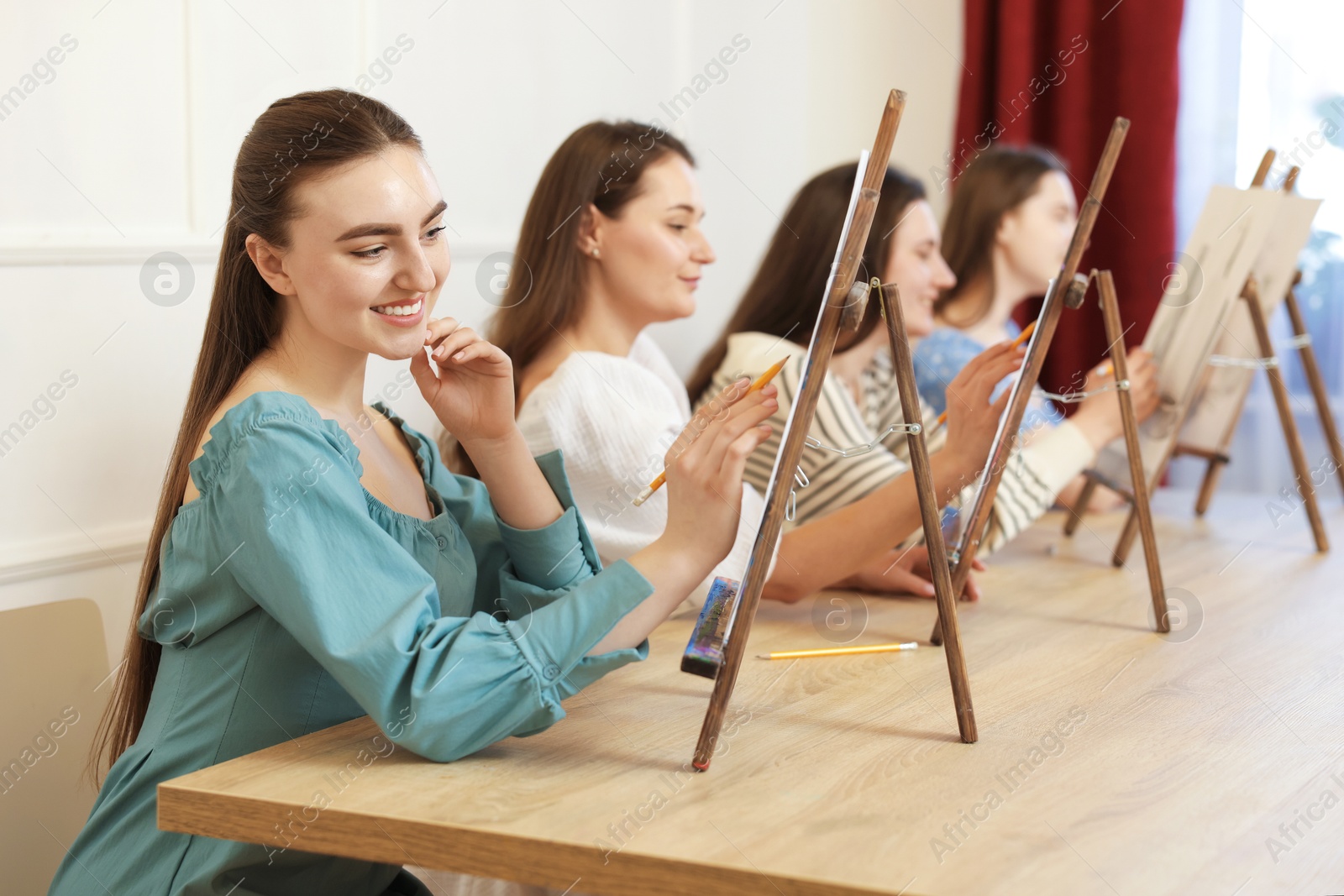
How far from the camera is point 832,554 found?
5.05ft

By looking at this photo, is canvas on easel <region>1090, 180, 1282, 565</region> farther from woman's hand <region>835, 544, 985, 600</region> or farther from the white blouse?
the white blouse

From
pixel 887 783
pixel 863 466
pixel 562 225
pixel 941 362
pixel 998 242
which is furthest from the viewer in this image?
pixel 998 242

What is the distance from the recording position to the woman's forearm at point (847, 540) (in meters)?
1.50

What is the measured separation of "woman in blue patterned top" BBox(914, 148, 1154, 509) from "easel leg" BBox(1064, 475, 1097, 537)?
32 cm

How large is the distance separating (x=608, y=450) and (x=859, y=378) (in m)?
0.77

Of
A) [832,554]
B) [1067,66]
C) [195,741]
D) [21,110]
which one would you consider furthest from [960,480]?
[1067,66]

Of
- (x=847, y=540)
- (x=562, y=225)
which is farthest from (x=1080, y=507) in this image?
(x=562, y=225)

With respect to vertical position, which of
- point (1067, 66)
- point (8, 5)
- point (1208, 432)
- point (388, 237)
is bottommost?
point (1208, 432)

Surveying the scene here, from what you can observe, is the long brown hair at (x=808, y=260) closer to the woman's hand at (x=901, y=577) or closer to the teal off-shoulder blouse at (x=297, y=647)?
the woman's hand at (x=901, y=577)

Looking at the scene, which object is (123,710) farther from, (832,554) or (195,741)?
(832,554)

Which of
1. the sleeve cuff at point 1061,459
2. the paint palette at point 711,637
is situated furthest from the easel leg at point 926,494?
the sleeve cuff at point 1061,459

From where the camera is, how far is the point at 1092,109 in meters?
3.00

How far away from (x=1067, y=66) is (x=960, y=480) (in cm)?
188

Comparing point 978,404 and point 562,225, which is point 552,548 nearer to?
point 978,404
